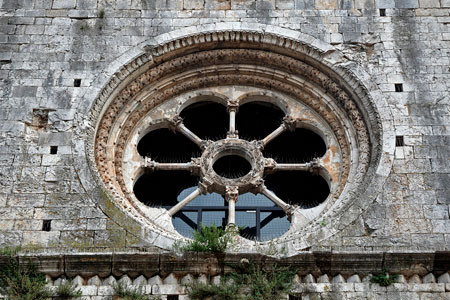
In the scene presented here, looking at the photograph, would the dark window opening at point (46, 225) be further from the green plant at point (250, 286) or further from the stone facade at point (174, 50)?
the green plant at point (250, 286)

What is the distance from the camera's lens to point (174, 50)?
608 inches

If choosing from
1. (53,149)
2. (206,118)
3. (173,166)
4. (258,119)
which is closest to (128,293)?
(53,149)

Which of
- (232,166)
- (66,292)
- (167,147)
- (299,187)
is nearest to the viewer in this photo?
(66,292)

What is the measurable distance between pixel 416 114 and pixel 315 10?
2.63 m

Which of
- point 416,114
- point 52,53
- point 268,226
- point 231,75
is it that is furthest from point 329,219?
point 52,53

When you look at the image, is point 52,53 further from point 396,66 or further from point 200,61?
point 396,66

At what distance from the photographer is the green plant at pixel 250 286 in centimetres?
1195

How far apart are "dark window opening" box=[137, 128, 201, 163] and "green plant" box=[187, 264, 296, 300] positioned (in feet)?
11.1

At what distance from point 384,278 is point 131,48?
568 centimetres

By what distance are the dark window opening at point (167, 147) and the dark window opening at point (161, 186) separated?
0.32 meters

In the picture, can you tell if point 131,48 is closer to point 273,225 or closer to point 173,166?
point 173,166

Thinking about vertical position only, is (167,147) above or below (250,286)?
above

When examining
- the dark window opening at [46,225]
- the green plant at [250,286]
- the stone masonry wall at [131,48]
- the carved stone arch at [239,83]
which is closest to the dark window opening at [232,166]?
the carved stone arch at [239,83]

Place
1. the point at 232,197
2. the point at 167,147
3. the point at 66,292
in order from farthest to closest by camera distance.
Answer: the point at 167,147 < the point at 232,197 < the point at 66,292
